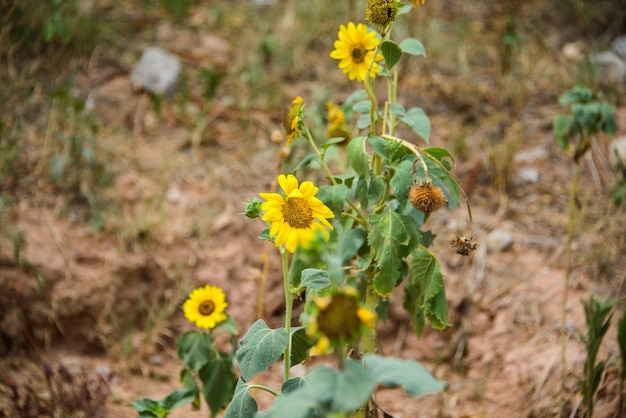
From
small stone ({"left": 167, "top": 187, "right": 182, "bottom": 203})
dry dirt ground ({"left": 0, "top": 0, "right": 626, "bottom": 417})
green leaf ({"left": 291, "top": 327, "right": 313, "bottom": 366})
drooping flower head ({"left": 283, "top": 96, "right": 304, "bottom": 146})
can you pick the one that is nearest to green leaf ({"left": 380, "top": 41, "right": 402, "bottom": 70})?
drooping flower head ({"left": 283, "top": 96, "right": 304, "bottom": 146})

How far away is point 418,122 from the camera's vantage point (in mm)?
1571

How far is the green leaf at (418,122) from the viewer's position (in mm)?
1539

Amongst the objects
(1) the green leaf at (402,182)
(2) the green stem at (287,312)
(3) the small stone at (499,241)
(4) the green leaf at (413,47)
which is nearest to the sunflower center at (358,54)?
(4) the green leaf at (413,47)

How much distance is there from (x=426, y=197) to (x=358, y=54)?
47 cm

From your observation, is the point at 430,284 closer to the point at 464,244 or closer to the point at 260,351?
the point at 464,244

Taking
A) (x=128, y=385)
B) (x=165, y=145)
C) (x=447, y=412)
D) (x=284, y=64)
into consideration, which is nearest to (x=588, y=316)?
(x=447, y=412)

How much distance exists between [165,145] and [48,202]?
71 centimetres

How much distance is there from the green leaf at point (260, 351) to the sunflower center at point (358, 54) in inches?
30.4

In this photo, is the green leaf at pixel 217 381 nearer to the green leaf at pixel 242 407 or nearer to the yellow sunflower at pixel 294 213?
the green leaf at pixel 242 407

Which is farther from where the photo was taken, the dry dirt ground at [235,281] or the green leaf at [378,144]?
the dry dirt ground at [235,281]

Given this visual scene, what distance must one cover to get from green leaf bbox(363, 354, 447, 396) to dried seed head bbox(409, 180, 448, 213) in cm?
56

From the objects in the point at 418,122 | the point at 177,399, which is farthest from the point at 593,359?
the point at 177,399

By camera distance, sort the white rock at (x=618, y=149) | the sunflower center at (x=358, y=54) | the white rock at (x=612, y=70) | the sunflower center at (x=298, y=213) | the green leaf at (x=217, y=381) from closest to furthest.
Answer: the sunflower center at (x=298, y=213), the sunflower center at (x=358, y=54), the green leaf at (x=217, y=381), the white rock at (x=618, y=149), the white rock at (x=612, y=70)

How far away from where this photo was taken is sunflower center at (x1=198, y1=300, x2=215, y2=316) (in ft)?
5.88
